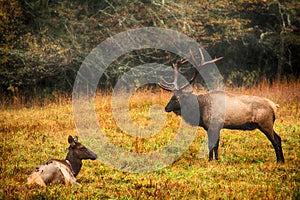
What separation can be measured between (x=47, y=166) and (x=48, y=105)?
27.9 ft

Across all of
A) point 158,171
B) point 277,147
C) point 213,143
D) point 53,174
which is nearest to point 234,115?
point 213,143

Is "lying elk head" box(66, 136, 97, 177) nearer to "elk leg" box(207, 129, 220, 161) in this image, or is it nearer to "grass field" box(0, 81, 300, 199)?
"grass field" box(0, 81, 300, 199)

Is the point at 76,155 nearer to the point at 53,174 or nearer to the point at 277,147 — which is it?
the point at 53,174

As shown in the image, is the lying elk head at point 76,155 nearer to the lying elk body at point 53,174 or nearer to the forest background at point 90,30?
the lying elk body at point 53,174

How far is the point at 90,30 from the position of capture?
1895cm

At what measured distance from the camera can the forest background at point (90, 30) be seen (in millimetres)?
17562

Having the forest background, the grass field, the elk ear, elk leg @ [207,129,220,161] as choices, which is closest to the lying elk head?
the elk ear

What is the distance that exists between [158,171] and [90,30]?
11289mm

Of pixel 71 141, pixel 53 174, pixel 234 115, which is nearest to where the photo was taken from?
pixel 53 174

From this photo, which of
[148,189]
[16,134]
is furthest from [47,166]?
[16,134]

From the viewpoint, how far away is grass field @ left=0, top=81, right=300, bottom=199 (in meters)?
6.97

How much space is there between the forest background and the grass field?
11.4 feet

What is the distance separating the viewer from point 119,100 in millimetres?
15320

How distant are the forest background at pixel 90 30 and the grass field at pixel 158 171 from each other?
3.48 meters
